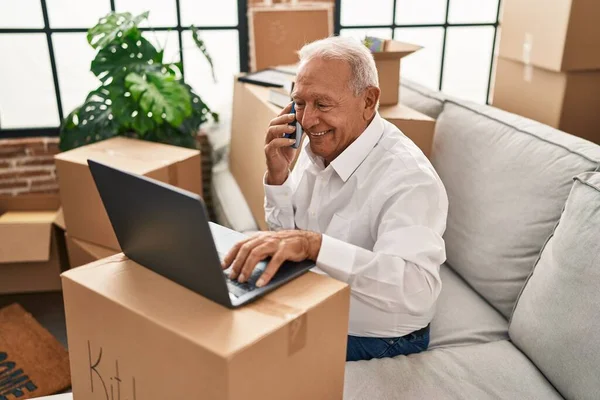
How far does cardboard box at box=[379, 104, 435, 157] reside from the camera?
2.04m

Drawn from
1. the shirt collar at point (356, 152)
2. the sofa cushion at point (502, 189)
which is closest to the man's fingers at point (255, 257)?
the shirt collar at point (356, 152)

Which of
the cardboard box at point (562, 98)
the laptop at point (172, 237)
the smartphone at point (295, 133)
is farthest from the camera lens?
the cardboard box at point (562, 98)

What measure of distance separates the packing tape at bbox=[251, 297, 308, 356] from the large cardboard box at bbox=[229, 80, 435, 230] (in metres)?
1.23

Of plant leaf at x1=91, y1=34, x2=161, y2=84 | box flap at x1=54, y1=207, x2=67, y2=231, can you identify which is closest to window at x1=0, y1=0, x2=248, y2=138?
plant leaf at x1=91, y1=34, x2=161, y2=84

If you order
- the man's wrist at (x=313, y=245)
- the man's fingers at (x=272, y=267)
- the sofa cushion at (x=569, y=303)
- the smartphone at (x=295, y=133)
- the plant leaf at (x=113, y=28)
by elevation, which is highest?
the plant leaf at (x=113, y=28)

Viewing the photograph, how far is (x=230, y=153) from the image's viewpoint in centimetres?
294

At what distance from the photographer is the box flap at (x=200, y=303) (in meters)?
0.83

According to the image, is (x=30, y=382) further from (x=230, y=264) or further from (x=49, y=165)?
(x=230, y=264)

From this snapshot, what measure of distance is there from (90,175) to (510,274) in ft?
5.29

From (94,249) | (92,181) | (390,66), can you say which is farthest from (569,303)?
(94,249)

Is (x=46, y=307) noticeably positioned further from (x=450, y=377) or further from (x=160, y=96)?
(x=450, y=377)

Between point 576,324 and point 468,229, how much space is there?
58 centimetres

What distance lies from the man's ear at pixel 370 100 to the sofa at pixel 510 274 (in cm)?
54

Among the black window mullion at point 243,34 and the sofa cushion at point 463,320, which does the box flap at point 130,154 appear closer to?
the black window mullion at point 243,34
